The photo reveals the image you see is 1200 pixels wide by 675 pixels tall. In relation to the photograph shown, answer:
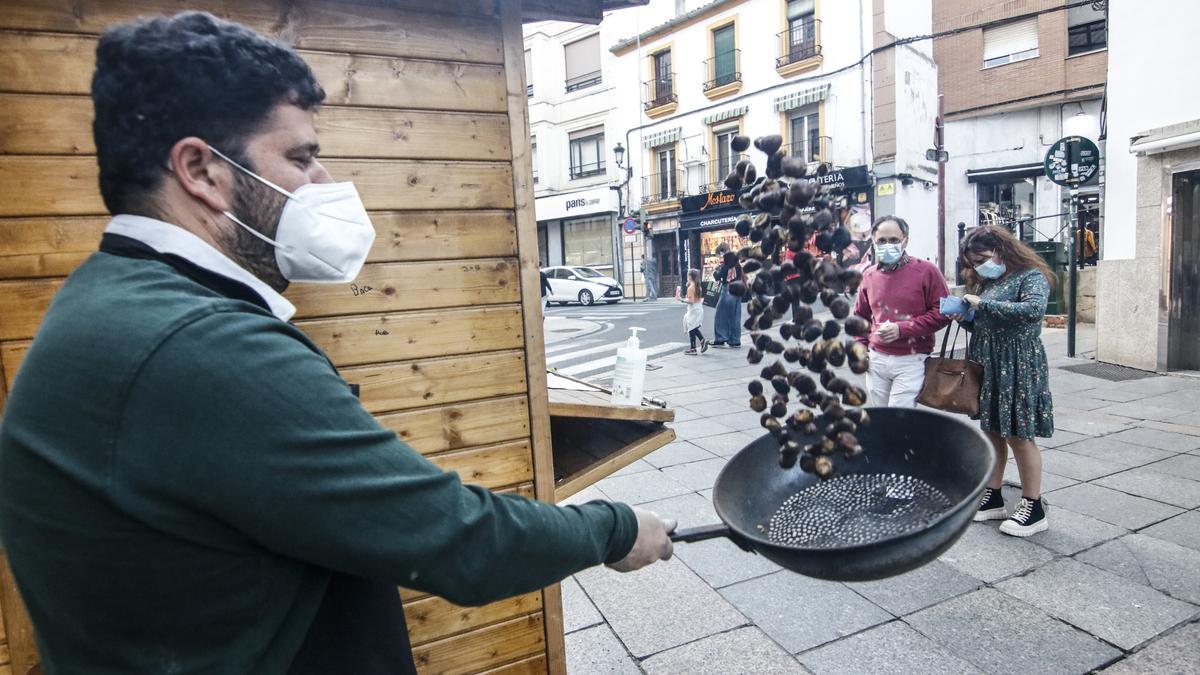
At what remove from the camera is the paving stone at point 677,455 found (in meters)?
5.19

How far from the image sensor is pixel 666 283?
2498 centimetres

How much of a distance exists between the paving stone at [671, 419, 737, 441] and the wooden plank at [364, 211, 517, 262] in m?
4.04

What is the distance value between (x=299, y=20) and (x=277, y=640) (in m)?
1.66

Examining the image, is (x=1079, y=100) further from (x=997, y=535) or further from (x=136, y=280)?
(x=136, y=280)

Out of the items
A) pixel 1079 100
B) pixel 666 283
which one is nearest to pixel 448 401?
pixel 1079 100

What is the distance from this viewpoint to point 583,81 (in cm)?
2656

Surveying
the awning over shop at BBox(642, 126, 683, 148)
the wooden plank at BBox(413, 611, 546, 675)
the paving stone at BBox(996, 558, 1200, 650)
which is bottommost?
the paving stone at BBox(996, 558, 1200, 650)

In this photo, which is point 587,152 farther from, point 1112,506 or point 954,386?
point 1112,506

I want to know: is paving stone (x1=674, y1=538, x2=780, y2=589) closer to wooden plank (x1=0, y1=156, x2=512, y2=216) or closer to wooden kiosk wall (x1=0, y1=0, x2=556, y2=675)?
wooden kiosk wall (x1=0, y1=0, x2=556, y2=675)

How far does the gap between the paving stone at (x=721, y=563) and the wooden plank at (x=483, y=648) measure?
1220 mm

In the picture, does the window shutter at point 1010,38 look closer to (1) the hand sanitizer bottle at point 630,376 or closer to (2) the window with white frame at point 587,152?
(2) the window with white frame at point 587,152

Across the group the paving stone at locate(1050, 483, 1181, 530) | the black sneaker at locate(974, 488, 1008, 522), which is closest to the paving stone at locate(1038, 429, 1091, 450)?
the paving stone at locate(1050, 483, 1181, 530)

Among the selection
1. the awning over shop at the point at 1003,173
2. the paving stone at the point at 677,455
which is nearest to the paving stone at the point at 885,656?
the paving stone at the point at 677,455

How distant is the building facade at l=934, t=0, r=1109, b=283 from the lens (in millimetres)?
17312
